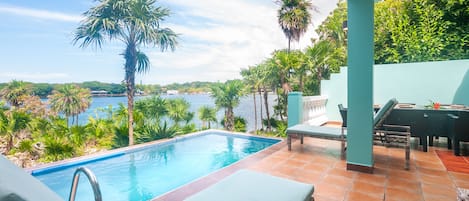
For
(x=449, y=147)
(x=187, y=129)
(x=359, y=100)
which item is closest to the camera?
(x=359, y=100)

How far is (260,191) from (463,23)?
29.9ft

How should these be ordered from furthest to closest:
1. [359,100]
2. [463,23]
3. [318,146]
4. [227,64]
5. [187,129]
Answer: [227,64] < [187,129] < [463,23] < [318,146] < [359,100]

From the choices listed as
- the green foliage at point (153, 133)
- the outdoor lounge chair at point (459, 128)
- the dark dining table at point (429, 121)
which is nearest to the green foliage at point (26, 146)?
the green foliage at point (153, 133)

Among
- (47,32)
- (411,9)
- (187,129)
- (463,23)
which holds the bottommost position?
(187,129)

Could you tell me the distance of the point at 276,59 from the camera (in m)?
8.17

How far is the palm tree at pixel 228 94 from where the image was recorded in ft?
29.8

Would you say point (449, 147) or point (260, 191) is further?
point (449, 147)

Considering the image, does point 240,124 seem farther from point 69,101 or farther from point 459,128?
point 69,101

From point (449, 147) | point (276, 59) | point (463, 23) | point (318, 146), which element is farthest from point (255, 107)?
point (463, 23)

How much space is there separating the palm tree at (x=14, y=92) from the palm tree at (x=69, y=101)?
93 cm

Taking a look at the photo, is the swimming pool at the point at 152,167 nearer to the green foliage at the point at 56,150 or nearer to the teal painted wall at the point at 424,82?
the green foliage at the point at 56,150

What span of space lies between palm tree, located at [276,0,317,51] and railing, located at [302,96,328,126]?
509cm

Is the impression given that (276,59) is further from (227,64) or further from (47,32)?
(47,32)

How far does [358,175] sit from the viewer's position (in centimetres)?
341
